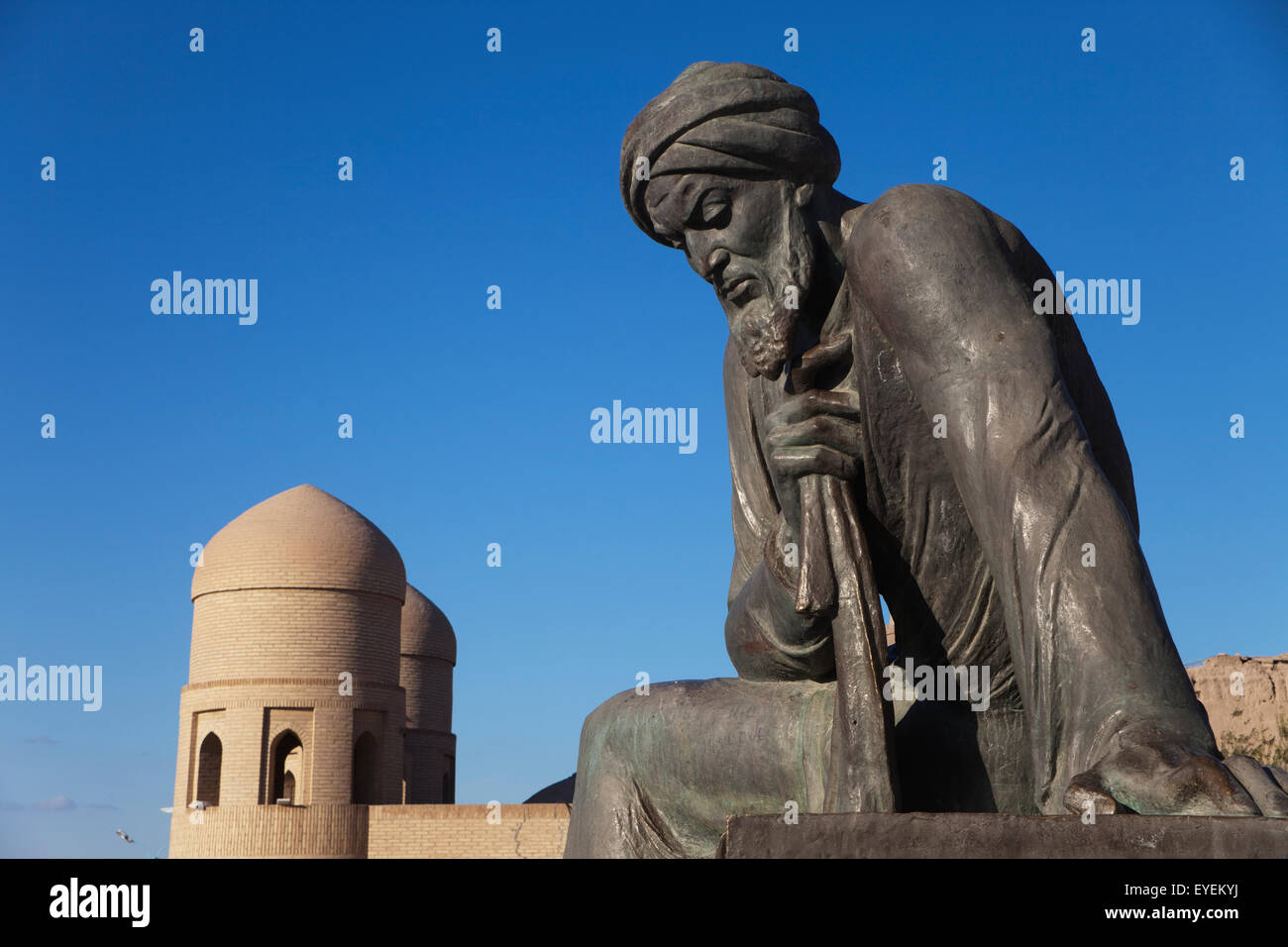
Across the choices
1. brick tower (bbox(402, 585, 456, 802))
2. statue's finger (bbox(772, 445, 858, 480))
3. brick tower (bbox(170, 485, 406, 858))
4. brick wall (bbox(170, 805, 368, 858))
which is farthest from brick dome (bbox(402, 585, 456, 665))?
statue's finger (bbox(772, 445, 858, 480))

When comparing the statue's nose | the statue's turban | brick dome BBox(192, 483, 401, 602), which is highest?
brick dome BBox(192, 483, 401, 602)

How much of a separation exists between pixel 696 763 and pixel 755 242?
856mm

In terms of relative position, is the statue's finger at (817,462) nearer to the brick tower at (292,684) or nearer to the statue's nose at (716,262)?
the statue's nose at (716,262)

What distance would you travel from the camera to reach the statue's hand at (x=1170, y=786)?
61.9 inches

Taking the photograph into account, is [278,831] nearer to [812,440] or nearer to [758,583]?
[758,583]

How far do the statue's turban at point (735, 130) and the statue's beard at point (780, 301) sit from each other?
0.30ft

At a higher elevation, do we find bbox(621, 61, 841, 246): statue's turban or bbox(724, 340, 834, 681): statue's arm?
bbox(621, 61, 841, 246): statue's turban

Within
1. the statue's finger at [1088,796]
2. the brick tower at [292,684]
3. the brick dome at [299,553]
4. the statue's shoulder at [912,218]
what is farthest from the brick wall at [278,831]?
the statue's finger at [1088,796]

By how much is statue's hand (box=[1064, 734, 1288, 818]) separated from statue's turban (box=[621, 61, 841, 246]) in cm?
109

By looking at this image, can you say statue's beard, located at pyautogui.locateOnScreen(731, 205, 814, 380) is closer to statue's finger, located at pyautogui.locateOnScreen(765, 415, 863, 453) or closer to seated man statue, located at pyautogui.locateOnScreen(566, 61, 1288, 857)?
seated man statue, located at pyautogui.locateOnScreen(566, 61, 1288, 857)

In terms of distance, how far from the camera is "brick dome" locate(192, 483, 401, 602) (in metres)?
27.8

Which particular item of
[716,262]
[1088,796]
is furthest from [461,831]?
[1088,796]
